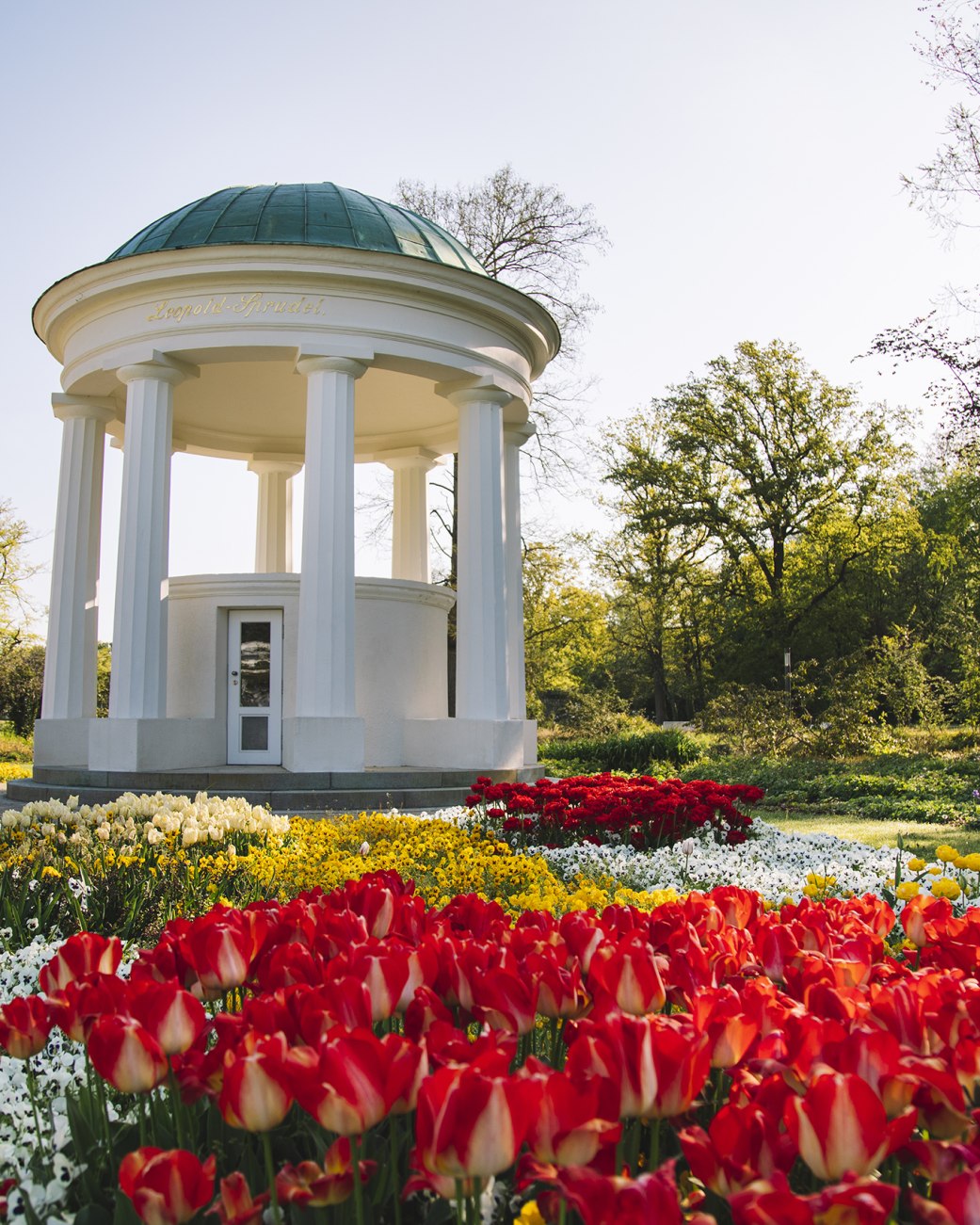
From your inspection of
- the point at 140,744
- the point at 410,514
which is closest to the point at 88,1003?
the point at 140,744

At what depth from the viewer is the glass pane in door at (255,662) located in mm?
17969

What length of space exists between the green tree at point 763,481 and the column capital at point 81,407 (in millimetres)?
27606

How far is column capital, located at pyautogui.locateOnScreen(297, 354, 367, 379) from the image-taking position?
15.7 metres

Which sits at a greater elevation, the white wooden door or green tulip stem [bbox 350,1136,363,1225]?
the white wooden door

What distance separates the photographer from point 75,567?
1766cm

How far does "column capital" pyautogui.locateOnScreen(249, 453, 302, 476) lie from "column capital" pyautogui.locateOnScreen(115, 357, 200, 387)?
5.51 m

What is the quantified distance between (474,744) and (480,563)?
2.88 m

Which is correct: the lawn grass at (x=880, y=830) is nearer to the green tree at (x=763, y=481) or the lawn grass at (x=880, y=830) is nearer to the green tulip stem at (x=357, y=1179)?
the green tulip stem at (x=357, y=1179)

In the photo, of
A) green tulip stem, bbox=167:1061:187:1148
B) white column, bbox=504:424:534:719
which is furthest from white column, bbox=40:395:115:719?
green tulip stem, bbox=167:1061:187:1148

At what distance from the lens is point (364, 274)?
1584cm

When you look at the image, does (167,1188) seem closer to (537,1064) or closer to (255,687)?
(537,1064)

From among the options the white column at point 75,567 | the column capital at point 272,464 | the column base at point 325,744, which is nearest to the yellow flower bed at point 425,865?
the column base at point 325,744

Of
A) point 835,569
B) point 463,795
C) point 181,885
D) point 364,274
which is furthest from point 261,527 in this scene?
point 835,569

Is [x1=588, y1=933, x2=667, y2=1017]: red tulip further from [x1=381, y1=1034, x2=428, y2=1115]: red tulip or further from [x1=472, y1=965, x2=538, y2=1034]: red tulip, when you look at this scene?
[x1=381, y1=1034, x2=428, y2=1115]: red tulip
